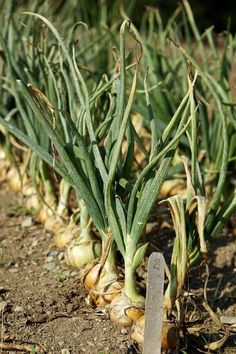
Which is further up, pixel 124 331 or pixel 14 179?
pixel 14 179

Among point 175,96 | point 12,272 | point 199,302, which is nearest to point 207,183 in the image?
point 175,96

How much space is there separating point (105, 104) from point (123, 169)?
0.43 m

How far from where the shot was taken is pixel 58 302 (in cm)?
199

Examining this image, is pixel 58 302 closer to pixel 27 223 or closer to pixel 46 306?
pixel 46 306

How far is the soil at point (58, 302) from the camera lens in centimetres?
177

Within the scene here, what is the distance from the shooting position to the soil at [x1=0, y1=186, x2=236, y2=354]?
69.8 inches

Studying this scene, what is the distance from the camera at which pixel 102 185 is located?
1967mm

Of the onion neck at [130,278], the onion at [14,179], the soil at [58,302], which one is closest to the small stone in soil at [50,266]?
the soil at [58,302]

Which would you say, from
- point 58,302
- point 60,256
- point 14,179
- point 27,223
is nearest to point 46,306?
point 58,302

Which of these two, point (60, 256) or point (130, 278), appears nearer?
point (130, 278)

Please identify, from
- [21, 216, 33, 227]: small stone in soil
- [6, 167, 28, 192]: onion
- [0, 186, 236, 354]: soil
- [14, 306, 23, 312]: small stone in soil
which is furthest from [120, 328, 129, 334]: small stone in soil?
[6, 167, 28, 192]: onion

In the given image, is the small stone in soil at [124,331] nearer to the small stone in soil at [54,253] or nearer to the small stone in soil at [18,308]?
the small stone in soil at [18,308]

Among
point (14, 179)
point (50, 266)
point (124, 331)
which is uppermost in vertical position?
point (14, 179)

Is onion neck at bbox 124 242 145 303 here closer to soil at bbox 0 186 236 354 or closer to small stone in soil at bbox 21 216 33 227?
soil at bbox 0 186 236 354
